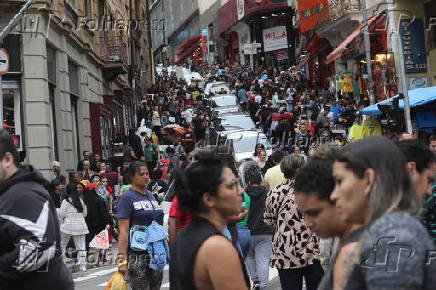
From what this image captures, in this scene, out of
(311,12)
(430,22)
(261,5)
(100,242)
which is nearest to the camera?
(100,242)

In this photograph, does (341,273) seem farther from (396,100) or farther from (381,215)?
(396,100)

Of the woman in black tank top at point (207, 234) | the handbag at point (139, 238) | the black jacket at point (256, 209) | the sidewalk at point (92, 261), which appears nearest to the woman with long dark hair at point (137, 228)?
the handbag at point (139, 238)

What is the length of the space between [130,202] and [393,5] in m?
23.3

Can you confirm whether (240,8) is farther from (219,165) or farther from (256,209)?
(219,165)

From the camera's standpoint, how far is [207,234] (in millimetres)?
4332

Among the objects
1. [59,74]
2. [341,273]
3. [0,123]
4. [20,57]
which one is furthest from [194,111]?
[341,273]

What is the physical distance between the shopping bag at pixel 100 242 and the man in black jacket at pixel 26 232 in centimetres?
1203

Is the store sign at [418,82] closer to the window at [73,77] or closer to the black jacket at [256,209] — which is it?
the window at [73,77]

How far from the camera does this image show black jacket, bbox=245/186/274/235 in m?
10.3

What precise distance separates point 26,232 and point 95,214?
41.8 ft

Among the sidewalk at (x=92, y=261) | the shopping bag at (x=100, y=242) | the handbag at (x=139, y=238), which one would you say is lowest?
the sidewalk at (x=92, y=261)

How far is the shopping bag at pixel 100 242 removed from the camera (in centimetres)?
1730

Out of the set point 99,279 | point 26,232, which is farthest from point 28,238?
point 99,279

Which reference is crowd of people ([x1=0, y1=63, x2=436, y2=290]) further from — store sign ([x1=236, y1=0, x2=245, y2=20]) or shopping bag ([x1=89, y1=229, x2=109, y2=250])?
store sign ([x1=236, y1=0, x2=245, y2=20])
